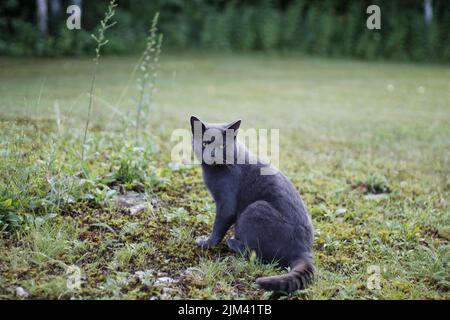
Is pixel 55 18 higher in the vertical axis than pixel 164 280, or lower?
higher

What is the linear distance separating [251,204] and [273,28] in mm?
14908

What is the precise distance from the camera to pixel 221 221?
133 inches

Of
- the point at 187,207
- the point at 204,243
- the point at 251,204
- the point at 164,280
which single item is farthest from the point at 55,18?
the point at 164,280

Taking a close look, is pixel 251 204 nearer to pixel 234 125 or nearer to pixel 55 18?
pixel 234 125

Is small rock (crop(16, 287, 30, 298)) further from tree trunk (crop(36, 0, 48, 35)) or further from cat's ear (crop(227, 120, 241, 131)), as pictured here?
A: tree trunk (crop(36, 0, 48, 35))

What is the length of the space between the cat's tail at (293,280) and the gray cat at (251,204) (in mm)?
14

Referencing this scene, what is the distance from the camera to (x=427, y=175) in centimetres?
543

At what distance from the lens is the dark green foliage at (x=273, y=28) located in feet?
52.5

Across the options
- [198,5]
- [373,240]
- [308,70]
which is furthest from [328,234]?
[198,5]

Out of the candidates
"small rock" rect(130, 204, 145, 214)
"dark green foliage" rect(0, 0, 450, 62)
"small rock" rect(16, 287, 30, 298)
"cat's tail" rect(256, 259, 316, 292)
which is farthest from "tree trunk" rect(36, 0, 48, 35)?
"cat's tail" rect(256, 259, 316, 292)

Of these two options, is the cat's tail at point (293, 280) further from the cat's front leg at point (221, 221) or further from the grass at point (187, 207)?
the cat's front leg at point (221, 221)

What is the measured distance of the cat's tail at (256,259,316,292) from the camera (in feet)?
9.06

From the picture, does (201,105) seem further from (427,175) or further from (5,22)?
(5,22)

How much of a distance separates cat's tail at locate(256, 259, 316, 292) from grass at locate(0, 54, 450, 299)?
9cm
